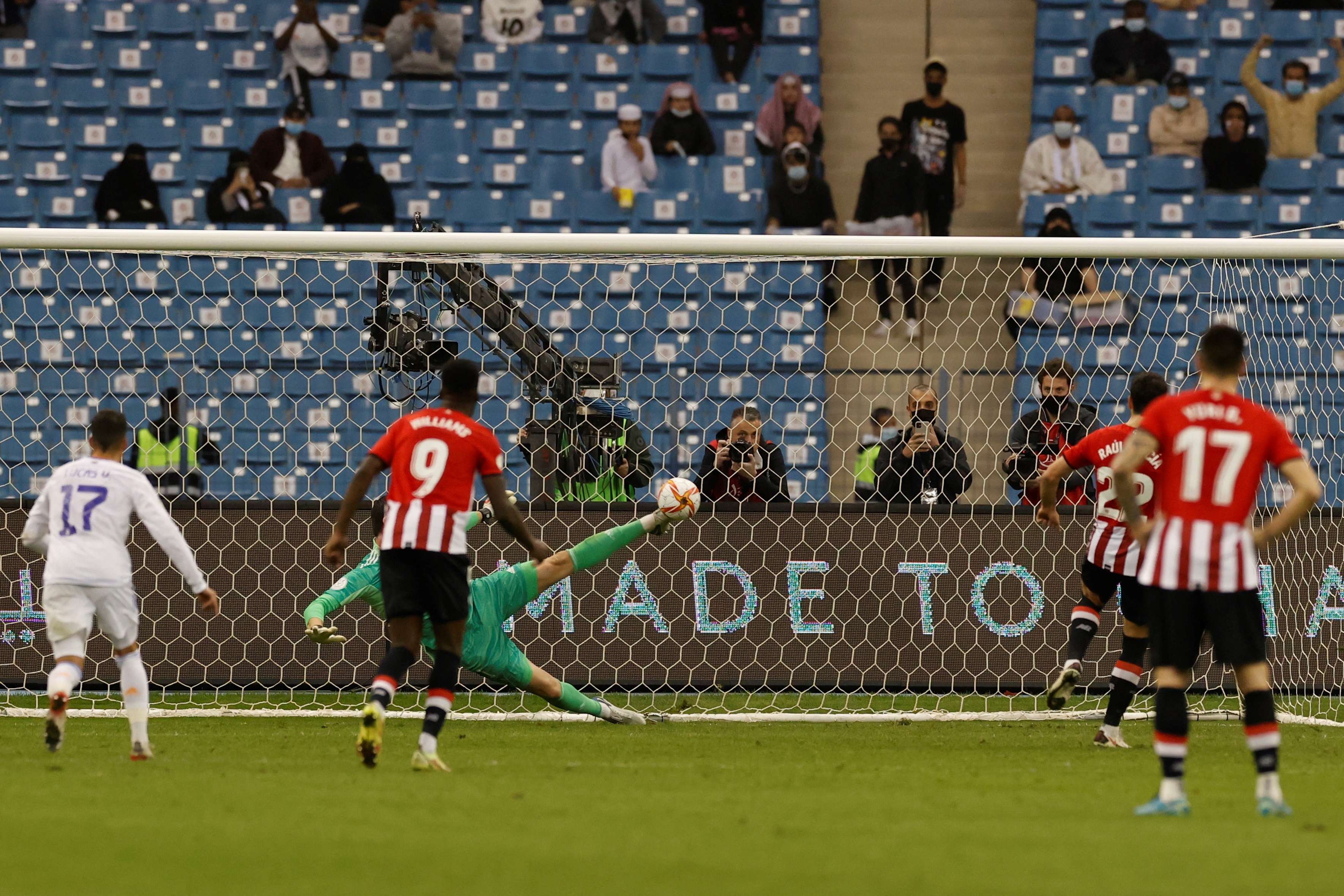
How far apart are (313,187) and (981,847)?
40.1ft

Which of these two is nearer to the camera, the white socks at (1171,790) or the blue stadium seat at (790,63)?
the white socks at (1171,790)

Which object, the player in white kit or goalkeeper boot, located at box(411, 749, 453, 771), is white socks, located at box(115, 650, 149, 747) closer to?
the player in white kit

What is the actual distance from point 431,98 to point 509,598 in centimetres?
914

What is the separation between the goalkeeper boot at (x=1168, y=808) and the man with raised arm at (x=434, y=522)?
260 cm

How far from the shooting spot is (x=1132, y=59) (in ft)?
53.2

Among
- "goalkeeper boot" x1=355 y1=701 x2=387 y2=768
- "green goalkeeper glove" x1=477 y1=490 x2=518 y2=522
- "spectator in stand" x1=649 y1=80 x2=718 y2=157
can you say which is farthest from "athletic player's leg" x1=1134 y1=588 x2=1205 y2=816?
"spectator in stand" x1=649 y1=80 x2=718 y2=157

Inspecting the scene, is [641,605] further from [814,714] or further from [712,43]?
[712,43]

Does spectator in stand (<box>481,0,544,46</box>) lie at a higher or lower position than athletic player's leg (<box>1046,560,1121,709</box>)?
higher

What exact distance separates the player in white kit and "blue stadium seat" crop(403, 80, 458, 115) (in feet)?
31.6

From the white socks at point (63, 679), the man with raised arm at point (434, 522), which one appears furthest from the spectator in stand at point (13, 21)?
the man with raised arm at point (434, 522)

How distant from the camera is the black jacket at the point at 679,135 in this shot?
51.4ft

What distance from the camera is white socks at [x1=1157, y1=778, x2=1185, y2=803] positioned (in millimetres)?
5203

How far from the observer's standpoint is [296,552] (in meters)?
9.60

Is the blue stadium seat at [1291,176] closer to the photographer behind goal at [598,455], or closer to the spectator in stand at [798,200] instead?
the spectator in stand at [798,200]
